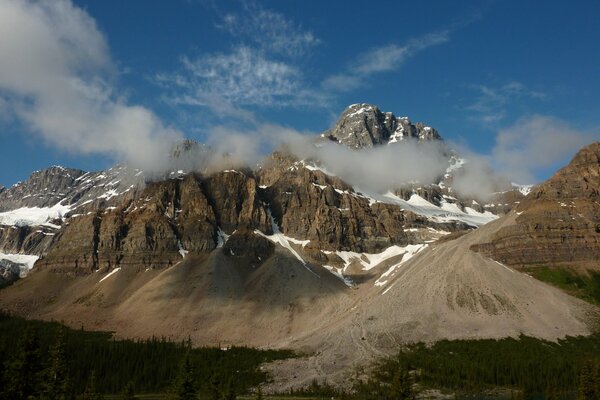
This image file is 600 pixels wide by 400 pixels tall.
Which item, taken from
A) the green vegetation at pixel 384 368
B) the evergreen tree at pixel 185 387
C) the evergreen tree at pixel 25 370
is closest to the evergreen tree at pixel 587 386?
the green vegetation at pixel 384 368

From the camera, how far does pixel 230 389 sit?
2997 inches

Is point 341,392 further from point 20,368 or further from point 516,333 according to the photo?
point 20,368

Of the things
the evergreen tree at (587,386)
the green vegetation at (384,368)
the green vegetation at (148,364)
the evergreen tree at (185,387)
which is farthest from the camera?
the green vegetation at (148,364)

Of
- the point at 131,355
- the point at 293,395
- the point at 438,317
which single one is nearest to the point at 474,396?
the point at 293,395

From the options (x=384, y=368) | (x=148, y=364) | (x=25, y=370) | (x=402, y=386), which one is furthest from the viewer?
(x=148, y=364)

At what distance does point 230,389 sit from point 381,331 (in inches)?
4775

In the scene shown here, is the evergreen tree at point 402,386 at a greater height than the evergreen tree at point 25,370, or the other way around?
the evergreen tree at point 25,370

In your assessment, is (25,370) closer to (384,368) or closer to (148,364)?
(384,368)

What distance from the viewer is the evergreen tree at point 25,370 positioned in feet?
181

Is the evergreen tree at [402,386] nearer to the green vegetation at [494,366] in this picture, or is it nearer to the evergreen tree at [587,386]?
the evergreen tree at [587,386]

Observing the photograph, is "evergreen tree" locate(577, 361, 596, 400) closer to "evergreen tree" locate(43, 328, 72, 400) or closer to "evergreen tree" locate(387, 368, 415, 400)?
"evergreen tree" locate(387, 368, 415, 400)

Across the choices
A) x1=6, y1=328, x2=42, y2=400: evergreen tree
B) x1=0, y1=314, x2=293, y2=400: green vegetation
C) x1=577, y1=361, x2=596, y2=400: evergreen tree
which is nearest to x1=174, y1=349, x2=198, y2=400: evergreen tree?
x1=6, y1=328, x2=42, y2=400: evergreen tree

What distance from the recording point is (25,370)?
5622 cm

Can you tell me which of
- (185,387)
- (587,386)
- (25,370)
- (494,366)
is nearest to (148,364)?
(494,366)
